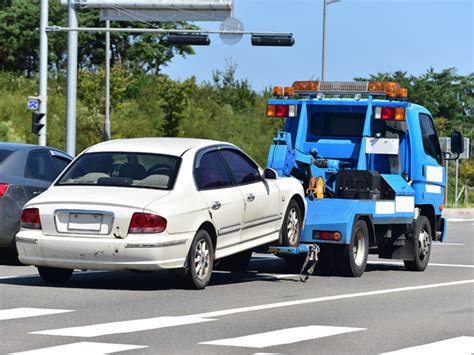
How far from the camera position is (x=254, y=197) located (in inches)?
583

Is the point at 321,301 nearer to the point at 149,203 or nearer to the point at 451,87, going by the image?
the point at 149,203

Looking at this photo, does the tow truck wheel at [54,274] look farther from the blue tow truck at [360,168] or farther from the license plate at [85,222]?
the blue tow truck at [360,168]

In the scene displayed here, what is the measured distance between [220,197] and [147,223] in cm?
130

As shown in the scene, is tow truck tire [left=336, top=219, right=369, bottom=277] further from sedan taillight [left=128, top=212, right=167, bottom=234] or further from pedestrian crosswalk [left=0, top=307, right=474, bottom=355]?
pedestrian crosswalk [left=0, top=307, right=474, bottom=355]

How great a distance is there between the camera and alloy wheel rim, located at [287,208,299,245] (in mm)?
15670

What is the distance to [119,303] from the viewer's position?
12406mm

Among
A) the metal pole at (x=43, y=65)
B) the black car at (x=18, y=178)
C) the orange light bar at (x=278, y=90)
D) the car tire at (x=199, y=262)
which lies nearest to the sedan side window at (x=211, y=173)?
the car tire at (x=199, y=262)

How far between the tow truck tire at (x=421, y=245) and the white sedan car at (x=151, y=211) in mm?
3590

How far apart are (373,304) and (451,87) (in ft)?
224

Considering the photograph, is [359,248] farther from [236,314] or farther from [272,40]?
[272,40]

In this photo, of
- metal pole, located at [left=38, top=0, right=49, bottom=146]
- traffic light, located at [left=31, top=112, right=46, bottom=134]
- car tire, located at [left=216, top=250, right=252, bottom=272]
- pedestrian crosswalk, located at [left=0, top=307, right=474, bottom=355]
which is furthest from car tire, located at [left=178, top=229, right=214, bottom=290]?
metal pole, located at [left=38, top=0, right=49, bottom=146]

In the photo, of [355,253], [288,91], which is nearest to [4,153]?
[288,91]

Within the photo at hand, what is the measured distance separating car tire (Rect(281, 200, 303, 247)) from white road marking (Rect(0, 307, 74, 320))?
4341 mm

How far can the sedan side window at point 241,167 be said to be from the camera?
48.6ft
